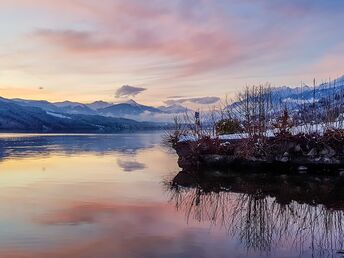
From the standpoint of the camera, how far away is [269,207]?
57.7ft

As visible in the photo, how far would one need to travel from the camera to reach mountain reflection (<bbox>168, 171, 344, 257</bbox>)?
1272 centimetres

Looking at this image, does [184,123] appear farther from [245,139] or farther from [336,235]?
[336,235]

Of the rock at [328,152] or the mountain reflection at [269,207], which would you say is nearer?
the mountain reflection at [269,207]

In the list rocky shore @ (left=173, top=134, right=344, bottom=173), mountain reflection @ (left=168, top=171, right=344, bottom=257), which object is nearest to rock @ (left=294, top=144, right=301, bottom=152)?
rocky shore @ (left=173, top=134, right=344, bottom=173)

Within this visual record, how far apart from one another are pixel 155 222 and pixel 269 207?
509cm

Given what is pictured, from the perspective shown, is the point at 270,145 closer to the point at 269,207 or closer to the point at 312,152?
the point at 312,152

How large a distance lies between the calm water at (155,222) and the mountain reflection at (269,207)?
0.03m

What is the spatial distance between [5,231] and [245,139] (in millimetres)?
21201

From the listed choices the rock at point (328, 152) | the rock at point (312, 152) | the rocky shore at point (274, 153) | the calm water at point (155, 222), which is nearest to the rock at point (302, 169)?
the rocky shore at point (274, 153)

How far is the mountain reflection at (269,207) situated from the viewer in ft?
41.7

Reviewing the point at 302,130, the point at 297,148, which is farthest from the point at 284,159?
the point at 302,130

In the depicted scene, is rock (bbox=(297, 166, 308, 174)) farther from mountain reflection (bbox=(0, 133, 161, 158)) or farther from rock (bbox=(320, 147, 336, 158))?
mountain reflection (bbox=(0, 133, 161, 158))

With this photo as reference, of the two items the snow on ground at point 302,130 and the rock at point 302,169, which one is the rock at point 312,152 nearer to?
the rock at point 302,169

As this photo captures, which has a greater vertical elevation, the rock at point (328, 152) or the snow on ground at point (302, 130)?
the snow on ground at point (302, 130)
